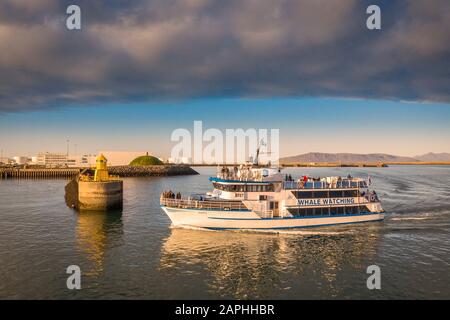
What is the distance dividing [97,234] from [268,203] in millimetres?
19478

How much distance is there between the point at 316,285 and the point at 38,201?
55709 mm

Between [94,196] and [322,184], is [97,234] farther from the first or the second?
[322,184]

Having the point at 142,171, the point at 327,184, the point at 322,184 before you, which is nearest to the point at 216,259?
the point at 322,184

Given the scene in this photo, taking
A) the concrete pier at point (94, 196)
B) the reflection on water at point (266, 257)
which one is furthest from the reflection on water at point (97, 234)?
the reflection on water at point (266, 257)

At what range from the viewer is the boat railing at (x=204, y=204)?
36812mm

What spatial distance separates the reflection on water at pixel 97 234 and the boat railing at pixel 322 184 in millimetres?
20295

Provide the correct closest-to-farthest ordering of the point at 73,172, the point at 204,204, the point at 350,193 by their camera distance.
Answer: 1. the point at 204,204
2. the point at 350,193
3. the point at 73,172

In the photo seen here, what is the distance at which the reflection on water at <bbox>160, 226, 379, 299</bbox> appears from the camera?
23.1 meters

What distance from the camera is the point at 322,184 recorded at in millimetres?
40594

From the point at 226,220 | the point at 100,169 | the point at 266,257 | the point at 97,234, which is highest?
the point at 100,169

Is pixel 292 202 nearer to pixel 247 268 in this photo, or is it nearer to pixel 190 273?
pixel 247 268

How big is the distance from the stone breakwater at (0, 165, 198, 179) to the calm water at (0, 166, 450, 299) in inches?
3685
